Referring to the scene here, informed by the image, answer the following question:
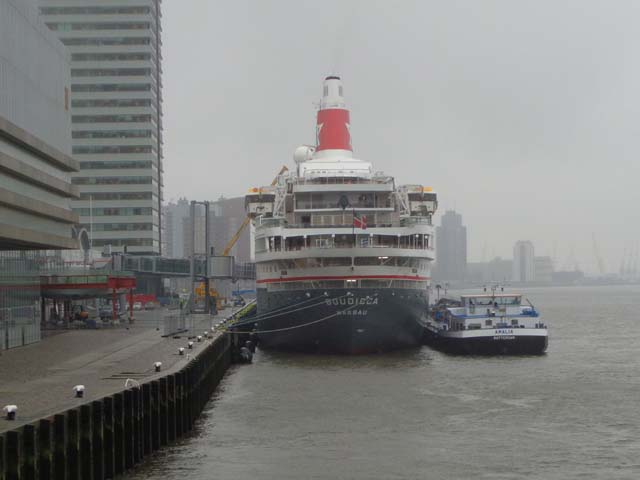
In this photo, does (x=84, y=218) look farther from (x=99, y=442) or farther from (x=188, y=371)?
(x=99, y=442)

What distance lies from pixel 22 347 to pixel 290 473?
31.2 meters

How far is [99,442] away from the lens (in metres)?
27.6

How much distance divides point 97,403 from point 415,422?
606 inches

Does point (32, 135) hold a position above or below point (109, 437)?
above

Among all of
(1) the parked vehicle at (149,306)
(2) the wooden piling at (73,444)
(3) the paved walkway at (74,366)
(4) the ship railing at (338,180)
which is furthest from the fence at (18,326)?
(1) the parked vehicle at (149,306)

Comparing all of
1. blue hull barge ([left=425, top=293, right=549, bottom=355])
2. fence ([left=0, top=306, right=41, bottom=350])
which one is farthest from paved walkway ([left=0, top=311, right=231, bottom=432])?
blue hull barge ([left=425, top=293, right=549, bottom=355])

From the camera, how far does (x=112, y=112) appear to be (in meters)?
154

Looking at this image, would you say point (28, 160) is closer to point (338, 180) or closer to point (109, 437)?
point (338, 180)

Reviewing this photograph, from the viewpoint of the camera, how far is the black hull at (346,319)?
62.2 metres

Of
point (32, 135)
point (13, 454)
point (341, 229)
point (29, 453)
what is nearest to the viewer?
point (13, 454)

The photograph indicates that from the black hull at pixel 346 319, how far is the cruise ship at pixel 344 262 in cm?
6

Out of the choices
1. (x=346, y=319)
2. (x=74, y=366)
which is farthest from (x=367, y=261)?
(x=74, y=366)

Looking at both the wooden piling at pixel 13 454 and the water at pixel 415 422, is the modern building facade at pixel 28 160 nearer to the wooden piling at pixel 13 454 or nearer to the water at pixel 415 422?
the water at pixel 415 422

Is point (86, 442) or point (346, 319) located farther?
point (346, 319)
